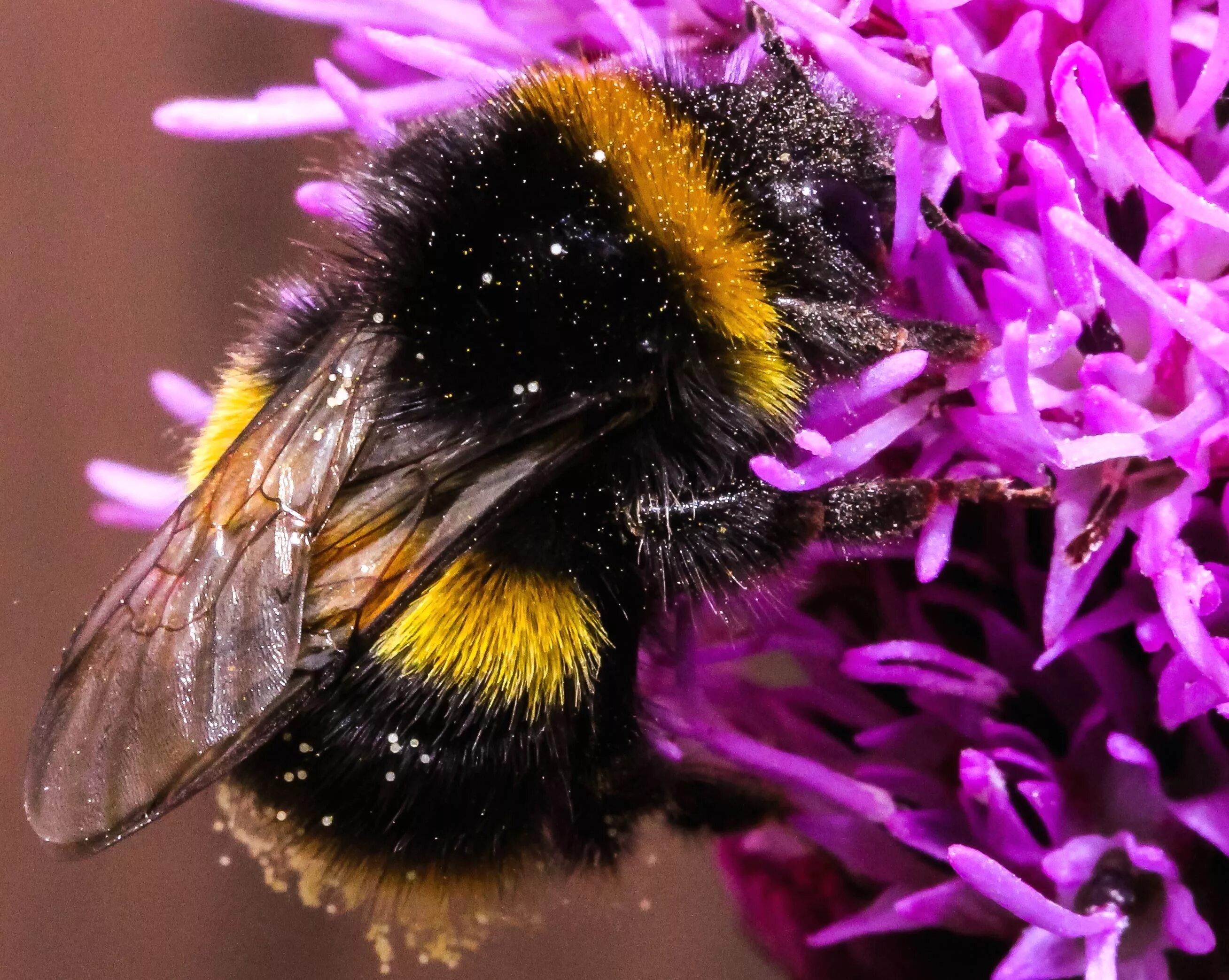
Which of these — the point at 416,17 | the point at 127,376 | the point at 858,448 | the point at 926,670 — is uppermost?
the point at 416,17

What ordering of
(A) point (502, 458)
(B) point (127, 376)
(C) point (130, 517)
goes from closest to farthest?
(A) point (502, 458)
(C) point (130, 517)
(B) point (127, 376)

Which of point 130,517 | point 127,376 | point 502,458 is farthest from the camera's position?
point 127,376

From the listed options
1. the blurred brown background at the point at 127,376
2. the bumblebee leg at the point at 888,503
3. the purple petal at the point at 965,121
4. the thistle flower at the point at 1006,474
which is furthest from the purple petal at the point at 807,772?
the blurred brown background at the point at 127,376

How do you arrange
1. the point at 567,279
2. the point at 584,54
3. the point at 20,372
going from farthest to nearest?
the point at 20,372
the point at 584,54
the point at 567,279

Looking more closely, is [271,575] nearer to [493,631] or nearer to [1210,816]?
[493,631]

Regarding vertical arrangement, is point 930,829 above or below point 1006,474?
below

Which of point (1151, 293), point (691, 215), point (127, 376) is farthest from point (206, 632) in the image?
point (127, 376)

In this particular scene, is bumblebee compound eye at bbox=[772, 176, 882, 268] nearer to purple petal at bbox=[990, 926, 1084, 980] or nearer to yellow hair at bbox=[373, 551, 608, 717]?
yellow hair at bbox=[373, 551, 608, 717]

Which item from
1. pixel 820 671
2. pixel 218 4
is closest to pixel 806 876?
pixel 820 671

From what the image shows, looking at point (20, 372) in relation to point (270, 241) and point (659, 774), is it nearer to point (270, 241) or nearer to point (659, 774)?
point (270, 241)
